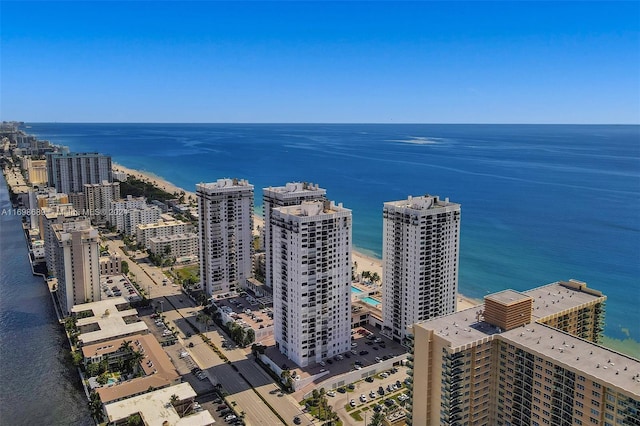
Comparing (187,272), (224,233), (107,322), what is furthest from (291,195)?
(107,322)

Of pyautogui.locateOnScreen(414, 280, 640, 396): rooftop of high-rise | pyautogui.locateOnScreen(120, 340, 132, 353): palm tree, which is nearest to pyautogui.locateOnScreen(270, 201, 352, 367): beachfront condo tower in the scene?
pyautogui.locateOnScreen(120, 340, 132, 353): palm tree

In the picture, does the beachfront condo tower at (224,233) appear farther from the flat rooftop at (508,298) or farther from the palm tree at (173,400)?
the flat rooftop at (508,298)

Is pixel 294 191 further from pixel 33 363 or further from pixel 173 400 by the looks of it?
pixel 33 363

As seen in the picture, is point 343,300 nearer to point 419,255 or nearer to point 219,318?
point 419,255

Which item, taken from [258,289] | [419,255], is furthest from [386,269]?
[258,289]

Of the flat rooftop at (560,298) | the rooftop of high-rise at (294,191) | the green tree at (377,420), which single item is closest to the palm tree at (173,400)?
the green tree at (377,420)
